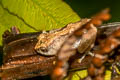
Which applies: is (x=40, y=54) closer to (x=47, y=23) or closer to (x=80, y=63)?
(x=80, y=63)

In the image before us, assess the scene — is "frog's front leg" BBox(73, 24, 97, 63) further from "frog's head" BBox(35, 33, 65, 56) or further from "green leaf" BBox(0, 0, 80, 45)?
"green leaf" BBox(0, 0, 80, 45)

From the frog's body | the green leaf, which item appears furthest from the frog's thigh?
the green leaf

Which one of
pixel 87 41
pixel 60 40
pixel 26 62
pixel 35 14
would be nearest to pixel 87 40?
pixel 87 41

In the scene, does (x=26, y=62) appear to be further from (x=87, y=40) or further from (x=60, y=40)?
(x=87, y=40)

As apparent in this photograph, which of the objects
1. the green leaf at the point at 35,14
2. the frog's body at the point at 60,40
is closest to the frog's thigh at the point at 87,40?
the frog's body at the point at 60,40

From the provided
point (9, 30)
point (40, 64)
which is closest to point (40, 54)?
point (40, 64)

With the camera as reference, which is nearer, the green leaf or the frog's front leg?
the frog's front leg
